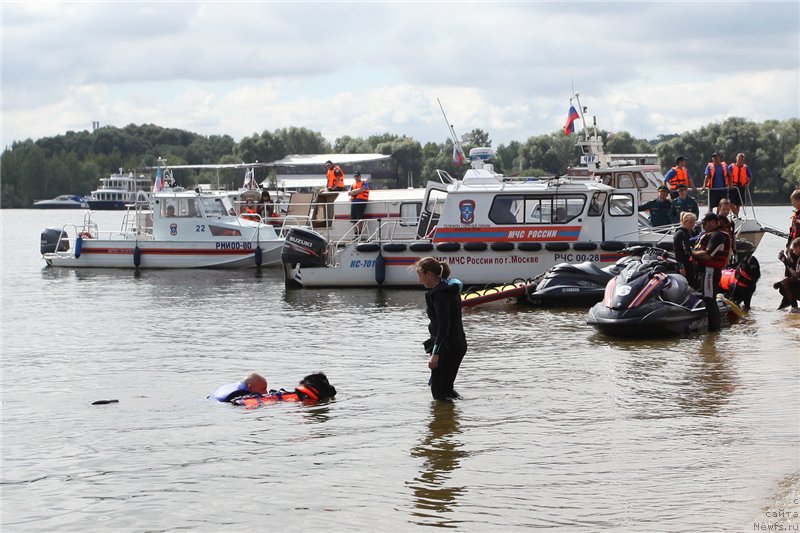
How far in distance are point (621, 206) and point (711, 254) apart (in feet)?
29.9

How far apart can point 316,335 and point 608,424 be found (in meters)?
8.38

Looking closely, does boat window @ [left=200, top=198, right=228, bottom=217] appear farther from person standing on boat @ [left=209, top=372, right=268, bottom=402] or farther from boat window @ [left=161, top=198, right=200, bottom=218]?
person standing on boat @ [left=209, top=372, right=268, bottom=402]

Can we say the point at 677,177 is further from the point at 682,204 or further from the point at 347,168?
the point at 347,168

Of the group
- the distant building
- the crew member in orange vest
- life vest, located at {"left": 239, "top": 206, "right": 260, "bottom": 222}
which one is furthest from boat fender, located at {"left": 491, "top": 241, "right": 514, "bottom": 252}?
the distant building

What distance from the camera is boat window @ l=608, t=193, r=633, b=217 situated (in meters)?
24.1

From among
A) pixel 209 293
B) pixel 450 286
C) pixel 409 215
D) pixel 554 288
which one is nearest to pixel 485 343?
pixel 554 288

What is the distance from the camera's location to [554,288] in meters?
20.4

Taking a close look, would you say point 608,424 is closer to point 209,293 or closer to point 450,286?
point 450,286

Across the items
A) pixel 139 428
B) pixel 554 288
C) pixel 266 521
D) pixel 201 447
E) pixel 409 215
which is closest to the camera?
pixel 266 521

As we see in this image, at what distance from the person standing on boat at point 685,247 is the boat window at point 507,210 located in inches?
289

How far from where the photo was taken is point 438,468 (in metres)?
9.08

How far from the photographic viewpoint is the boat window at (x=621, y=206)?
24125 millimetres

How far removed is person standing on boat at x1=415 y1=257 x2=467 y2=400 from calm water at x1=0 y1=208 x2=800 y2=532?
0.58 m

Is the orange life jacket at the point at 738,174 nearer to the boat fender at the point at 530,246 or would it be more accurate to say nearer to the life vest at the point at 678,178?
the life vest at the point at 678,178
